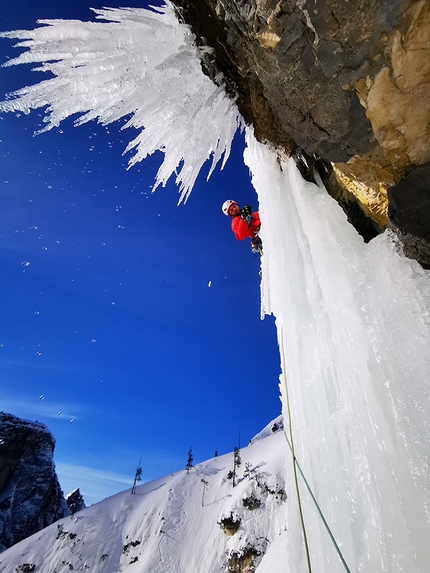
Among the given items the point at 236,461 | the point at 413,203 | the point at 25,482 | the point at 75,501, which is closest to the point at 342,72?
the point at 413,203

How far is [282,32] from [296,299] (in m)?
1.91

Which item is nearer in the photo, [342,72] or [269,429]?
[342,72]

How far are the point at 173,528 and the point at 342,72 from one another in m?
A: 25.4

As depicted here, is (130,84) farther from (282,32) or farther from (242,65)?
(282,32)

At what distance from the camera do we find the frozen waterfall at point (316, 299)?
1.62m

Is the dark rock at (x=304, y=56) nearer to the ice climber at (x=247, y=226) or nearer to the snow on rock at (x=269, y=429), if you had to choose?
the ice climber at (x=247, y=226)

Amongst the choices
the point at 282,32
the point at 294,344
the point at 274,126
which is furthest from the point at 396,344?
the point at 274,126

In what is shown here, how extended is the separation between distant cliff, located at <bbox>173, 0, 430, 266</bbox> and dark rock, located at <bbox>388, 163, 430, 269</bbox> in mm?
147

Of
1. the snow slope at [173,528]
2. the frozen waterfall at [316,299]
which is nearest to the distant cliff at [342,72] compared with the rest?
the frozen waterfall at [316,299]

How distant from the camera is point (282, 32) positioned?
189 cm

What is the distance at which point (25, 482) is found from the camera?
38688 mm

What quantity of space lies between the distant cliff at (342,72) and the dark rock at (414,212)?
147mm

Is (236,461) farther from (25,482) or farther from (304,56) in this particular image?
(25,482)

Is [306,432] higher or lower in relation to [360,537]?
higher
